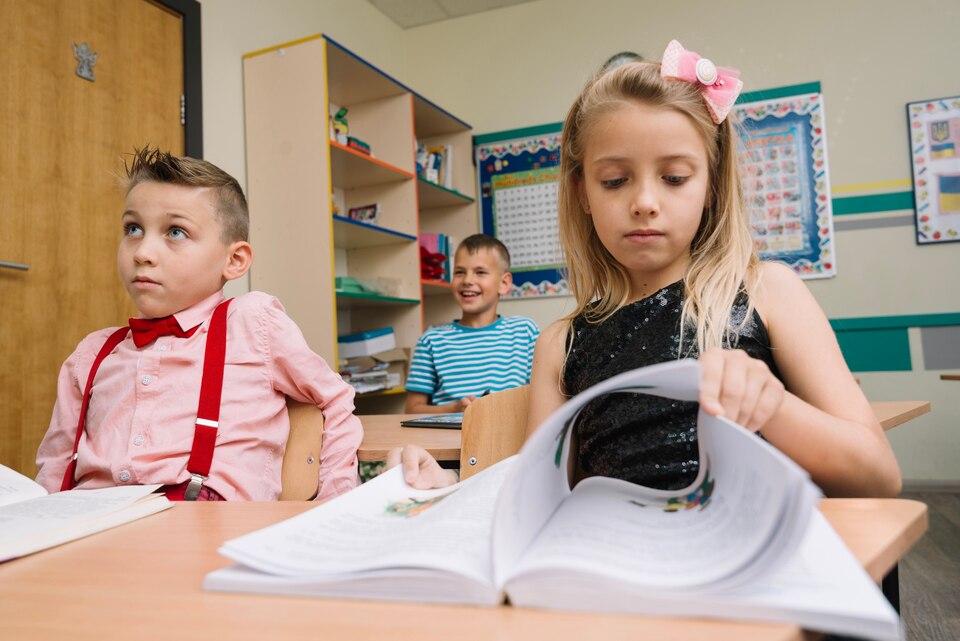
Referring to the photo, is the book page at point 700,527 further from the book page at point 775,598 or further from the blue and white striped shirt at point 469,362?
the blue and white striped shirt at point 469,362

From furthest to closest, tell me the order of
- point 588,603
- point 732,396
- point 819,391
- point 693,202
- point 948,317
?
1. point 948,317
2. point 693,202
3. point 819,391
4. point 732,396
5. point 588,603

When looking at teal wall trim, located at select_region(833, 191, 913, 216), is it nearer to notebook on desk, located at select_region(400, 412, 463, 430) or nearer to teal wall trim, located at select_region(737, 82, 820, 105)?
teal wall trim, located at select_region(737, 82, 820, 105)

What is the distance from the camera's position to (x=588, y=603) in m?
0.38

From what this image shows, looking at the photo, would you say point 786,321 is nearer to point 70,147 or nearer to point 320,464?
point 320,464

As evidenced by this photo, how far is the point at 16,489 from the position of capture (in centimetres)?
91

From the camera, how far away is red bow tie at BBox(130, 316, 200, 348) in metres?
1.28

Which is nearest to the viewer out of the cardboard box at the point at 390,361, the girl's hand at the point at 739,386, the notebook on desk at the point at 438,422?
the girl's hand at the point at 739,386

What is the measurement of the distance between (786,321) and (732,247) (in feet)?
0.52

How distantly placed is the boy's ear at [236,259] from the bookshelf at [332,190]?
4.32 ft

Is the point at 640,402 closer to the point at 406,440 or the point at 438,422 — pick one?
the point at 406,440

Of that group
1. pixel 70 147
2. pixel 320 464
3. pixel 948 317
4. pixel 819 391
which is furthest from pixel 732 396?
pixel 948 317

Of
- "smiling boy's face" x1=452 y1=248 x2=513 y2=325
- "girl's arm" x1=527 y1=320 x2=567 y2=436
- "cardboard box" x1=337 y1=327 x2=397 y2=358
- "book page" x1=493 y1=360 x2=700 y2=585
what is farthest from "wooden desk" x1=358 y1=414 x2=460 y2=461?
"cardboard box" x1=337 y1=327 x2=397 y2=358

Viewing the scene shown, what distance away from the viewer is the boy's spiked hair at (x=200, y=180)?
1.33 m

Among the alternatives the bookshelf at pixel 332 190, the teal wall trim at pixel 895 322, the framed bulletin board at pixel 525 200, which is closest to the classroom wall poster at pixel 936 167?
the teal wall trim at pixel 895 322
